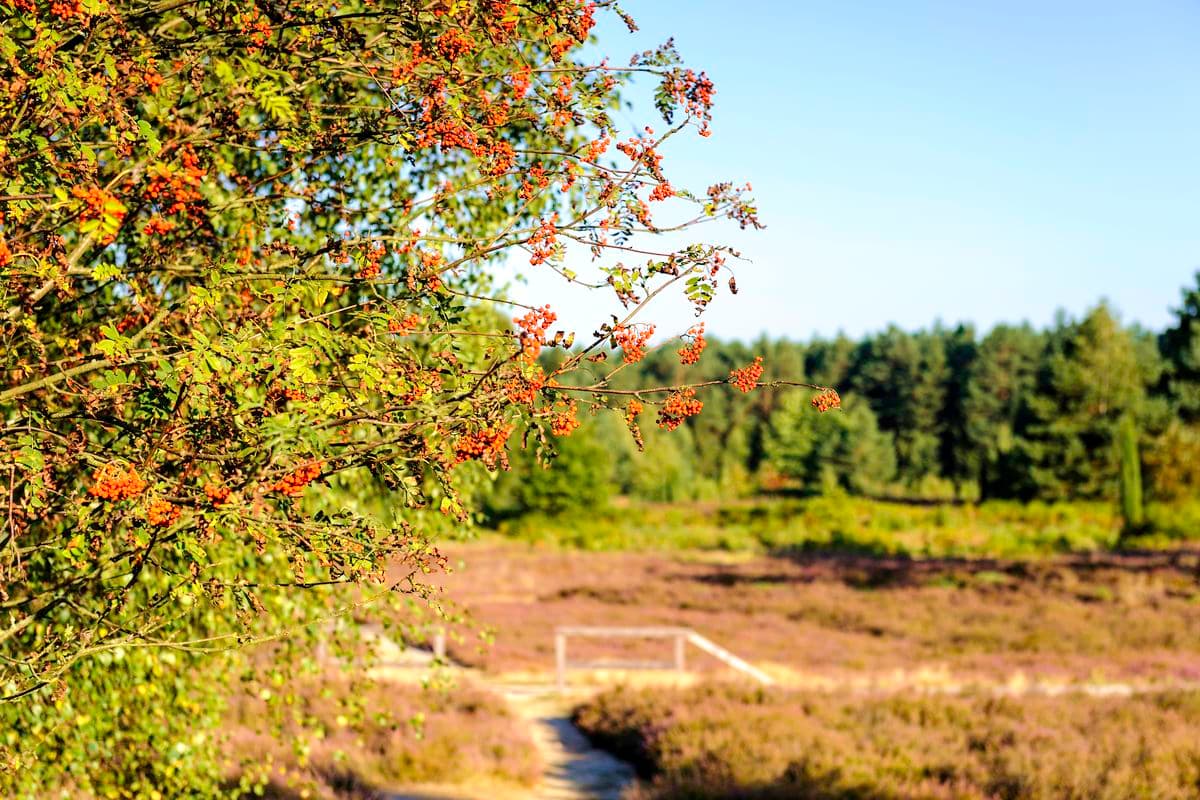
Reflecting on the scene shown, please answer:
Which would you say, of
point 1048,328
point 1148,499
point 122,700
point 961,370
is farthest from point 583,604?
point 1048,328

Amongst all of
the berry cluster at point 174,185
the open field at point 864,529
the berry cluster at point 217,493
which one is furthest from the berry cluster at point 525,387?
the open field at point 864,529

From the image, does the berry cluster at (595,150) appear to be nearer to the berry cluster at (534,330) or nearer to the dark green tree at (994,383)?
the berry cluster at (534,330)

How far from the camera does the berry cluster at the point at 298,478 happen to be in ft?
9.61

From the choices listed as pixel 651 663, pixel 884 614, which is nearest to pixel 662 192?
pixel 651 663

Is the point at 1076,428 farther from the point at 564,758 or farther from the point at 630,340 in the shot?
the point at 630,340

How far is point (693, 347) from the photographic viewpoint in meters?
3.41

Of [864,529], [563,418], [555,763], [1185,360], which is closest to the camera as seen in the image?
[563,418]

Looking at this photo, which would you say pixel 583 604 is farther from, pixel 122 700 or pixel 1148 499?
pixel 1148 499

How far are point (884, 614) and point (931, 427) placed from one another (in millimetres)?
87019

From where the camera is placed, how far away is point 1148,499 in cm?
4950

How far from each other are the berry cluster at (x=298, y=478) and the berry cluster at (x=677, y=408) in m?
1.01

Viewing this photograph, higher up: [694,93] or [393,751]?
[694,93]

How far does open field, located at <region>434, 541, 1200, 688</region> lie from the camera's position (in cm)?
2064

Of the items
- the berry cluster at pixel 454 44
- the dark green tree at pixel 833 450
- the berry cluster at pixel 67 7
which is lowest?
the dark green tree at pixel 833 450
